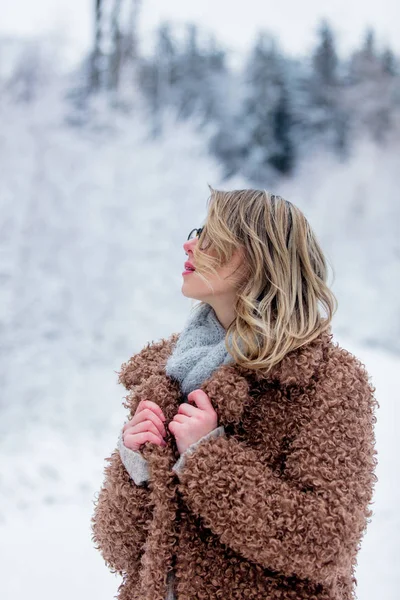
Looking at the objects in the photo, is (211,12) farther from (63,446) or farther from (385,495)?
(385,495)

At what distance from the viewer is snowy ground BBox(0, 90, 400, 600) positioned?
114 inches

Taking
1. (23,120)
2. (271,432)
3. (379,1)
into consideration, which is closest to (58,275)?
(23,120)

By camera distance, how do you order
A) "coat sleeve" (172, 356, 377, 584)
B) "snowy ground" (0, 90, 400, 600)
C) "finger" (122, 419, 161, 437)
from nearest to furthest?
"coat sleeve" (172, 356, 377, 584) → "finger" (122, 419, 161, 437) → "snowy ground" (0, 90, 400, 600)

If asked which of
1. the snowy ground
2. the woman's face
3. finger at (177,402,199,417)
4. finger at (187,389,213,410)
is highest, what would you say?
the snowy ground

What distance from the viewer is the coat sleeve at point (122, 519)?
99 cm

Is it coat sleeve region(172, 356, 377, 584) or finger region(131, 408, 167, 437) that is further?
finger region(131, 408, 167, 437)

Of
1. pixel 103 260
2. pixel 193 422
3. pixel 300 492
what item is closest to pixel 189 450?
pixel 193 422

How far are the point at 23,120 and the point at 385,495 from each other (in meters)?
2.55

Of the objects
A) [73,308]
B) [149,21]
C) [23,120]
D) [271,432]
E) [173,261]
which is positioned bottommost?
[271,432]

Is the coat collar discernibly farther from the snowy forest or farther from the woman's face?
the snowy forest

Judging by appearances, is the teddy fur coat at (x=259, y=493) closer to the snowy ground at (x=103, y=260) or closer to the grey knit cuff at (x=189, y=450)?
the grey knit cuff at (x=189, y=450)

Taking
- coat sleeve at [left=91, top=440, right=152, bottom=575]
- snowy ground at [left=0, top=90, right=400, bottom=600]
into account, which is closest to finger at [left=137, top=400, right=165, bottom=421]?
coat sleeve at [left=91, top=440, right=152, bottom=575]

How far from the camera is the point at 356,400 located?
37.9 inches

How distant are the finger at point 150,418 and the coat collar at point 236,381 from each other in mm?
28
